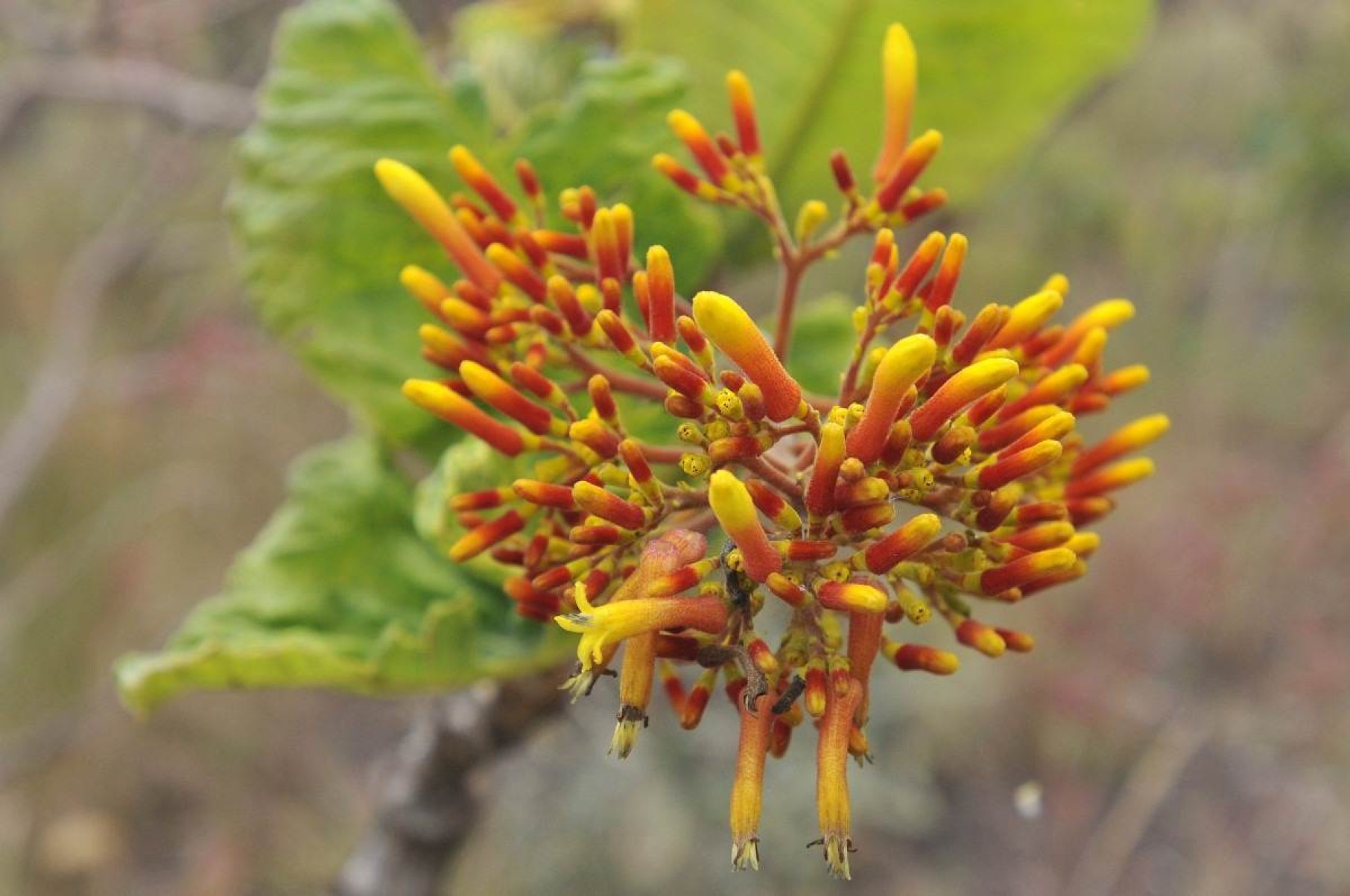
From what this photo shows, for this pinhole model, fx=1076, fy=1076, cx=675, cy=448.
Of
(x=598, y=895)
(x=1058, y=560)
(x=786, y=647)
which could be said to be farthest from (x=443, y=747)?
(x=598, y=895)

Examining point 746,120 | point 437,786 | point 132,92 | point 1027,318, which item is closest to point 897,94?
point 746,120

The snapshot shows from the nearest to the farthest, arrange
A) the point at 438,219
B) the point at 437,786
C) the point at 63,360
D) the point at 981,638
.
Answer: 1. the point at 981,638
2. the point at 438,219
3. the point at 437,786
4. the point at 63,360

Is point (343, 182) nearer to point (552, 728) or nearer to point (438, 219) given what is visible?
point (438, 219)

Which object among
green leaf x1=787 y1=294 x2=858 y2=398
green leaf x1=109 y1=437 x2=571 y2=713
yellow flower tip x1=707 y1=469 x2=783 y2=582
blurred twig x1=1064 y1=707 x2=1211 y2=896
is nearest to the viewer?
yellow flower tip x1=707 y1=469 x2=783 y2=582

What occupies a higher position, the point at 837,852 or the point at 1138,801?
the point at 837,852

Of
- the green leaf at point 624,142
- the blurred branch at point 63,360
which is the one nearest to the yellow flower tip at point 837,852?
the green leaf at point 624,142

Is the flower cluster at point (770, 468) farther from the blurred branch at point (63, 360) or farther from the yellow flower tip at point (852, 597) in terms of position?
the blurred branch at point (63, 360)

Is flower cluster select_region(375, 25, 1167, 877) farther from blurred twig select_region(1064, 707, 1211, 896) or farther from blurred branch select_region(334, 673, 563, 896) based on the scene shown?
blurred twig select_region(1064, 707, 1211, 896)

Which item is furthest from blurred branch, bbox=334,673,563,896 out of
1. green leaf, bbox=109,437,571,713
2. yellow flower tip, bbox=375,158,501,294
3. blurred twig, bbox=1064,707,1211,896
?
blurred twig, bbox=1064,707,1211,896
